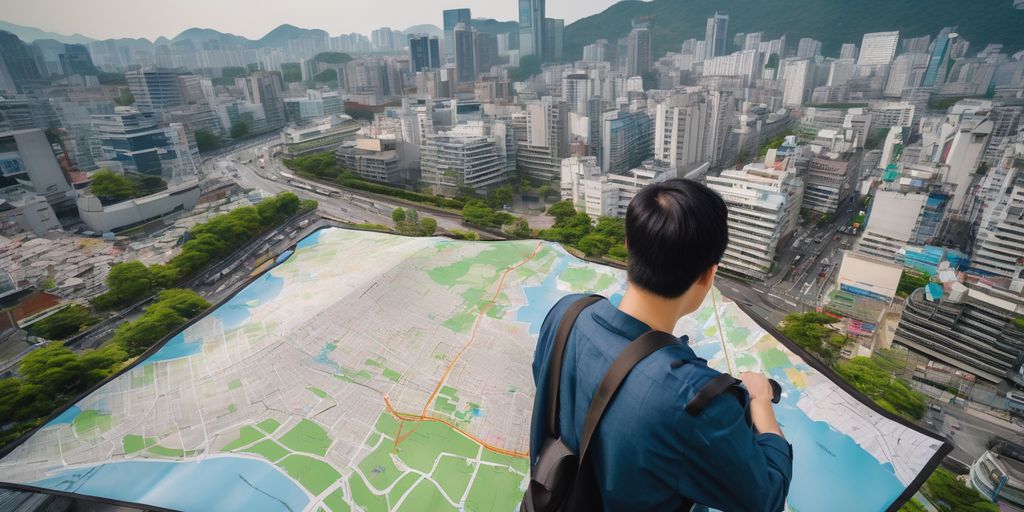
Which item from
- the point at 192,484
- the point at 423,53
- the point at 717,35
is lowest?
the point at 192,484

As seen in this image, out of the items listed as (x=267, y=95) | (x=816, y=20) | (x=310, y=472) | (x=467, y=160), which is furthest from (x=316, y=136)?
(x=816, y=20)

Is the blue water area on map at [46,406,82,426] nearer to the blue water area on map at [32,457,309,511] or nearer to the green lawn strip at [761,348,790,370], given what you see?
the blue water area on map at [32,457,309,511]

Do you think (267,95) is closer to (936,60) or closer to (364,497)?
(364,497)

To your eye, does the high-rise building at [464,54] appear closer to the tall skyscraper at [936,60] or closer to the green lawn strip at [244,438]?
the tall skyscraper at [936,60]

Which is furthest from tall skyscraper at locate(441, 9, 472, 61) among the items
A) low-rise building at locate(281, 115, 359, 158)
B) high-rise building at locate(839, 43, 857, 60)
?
high-rise building at locate(839, 43, 857, 60)

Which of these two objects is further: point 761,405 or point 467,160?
point 467,160
